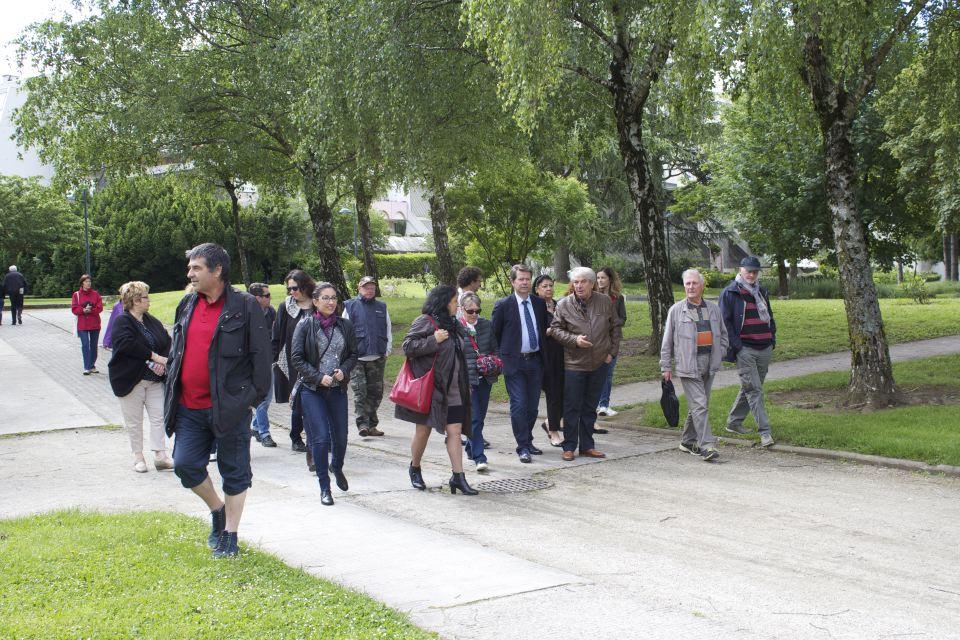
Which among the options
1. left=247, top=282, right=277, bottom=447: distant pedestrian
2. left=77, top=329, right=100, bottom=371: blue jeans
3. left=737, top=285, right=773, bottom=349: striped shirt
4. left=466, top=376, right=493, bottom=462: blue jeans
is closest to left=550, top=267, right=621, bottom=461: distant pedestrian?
left=466, top=376, right=493, bottom=462: blue jeans

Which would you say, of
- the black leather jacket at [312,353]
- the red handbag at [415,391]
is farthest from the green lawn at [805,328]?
the black leather jacket at [312,353]

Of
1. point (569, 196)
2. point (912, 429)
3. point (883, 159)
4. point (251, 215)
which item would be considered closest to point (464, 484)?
point (912, 429)

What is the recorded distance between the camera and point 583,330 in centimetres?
973

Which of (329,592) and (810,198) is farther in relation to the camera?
(810,198)

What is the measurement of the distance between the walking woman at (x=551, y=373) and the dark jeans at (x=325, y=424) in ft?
8.88

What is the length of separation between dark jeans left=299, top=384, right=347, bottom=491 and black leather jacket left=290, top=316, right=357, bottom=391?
12 cm

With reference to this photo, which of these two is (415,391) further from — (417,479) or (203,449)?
(203,449)

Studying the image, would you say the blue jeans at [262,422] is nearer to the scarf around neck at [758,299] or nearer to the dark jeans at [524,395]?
the dark jeans at [524,395]

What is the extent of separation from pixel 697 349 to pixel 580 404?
4.39 feet

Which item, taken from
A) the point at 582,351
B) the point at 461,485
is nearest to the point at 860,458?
the point at 582,351

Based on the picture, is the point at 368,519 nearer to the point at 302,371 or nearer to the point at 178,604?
the point at 302,371

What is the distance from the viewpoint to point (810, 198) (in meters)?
30.2

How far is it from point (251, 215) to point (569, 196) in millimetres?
23412

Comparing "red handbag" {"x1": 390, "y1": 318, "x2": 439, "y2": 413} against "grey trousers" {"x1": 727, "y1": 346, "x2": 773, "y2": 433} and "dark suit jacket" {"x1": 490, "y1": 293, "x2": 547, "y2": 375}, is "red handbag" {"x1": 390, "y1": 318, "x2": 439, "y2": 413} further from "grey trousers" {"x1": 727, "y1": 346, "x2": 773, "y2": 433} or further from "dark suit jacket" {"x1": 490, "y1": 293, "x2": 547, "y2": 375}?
"grey trousers" {"x1": 727, "y1": 346, "x2": 773, "y2": 433}
